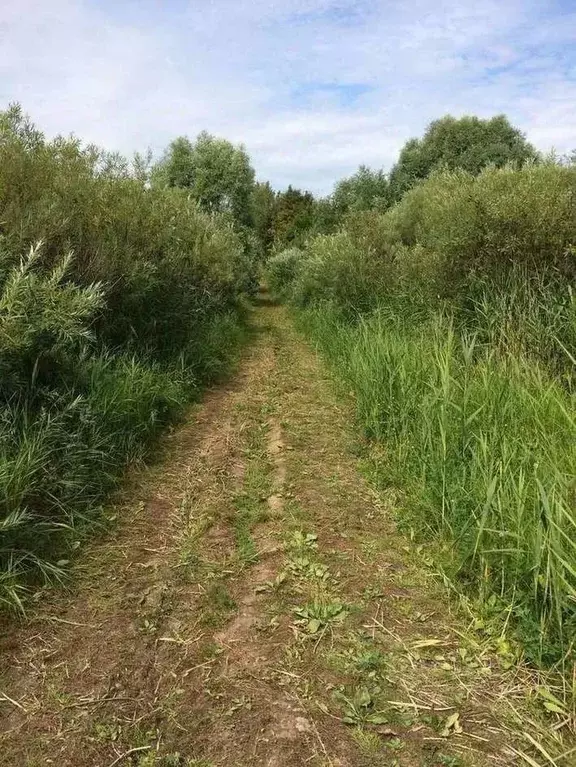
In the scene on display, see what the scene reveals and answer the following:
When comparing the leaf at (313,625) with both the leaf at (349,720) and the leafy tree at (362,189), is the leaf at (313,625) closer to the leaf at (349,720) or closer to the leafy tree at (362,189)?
the leaf at (349,720)

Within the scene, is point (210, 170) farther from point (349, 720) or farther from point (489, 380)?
point (349, 720)

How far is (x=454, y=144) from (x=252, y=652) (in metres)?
31.1

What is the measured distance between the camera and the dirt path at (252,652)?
266cm

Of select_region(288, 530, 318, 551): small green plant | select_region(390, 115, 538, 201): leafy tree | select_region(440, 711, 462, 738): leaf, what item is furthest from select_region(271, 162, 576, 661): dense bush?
select_region(390, 115, 538, 201): leafy tree

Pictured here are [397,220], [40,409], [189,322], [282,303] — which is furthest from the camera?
[282,303]

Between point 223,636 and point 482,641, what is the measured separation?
4.79ft

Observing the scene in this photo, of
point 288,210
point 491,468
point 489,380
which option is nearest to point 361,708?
point 491,468

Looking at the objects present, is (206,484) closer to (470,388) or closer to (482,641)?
(470,388)

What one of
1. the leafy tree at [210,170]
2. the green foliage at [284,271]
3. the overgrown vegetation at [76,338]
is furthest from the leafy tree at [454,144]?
the overgrown vegetation at [76,338]

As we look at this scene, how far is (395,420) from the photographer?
248 inches

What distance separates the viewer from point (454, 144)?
30.0 meters

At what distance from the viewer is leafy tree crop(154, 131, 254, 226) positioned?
78.6ft

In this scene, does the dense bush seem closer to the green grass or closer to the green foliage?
the green grass

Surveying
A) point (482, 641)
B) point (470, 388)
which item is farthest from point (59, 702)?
point (470, 388)
